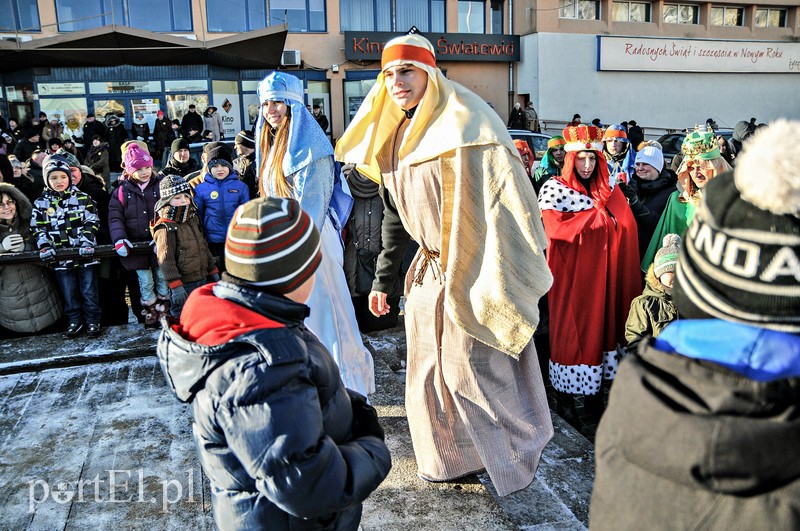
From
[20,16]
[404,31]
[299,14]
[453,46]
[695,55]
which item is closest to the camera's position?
[20,16]

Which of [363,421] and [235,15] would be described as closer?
[363,421]

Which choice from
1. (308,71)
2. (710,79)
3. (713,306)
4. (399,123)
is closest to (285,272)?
(713,306)

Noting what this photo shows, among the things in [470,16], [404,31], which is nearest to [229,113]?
[404,31]

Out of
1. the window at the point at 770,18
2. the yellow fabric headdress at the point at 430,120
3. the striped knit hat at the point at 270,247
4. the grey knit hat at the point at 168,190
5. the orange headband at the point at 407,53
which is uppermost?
the window at the point at 770,18

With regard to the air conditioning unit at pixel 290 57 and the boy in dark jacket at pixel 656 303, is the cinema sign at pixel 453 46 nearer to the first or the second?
the air conditioning unit at pixel 290 57

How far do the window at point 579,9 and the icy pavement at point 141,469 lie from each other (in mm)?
23973

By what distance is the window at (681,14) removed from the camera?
89.3ft

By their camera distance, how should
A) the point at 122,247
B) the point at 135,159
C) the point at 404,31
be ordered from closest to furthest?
the point at 122,247
the point at 135,159
the point at 404,31

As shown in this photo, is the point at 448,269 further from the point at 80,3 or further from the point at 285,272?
the point at 80,3

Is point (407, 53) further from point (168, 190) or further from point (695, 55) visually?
point (695, 55)

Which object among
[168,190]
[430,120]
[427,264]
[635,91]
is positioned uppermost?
[635,91]

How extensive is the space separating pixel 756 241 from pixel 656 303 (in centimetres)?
282

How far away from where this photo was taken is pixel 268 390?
1.53 meters

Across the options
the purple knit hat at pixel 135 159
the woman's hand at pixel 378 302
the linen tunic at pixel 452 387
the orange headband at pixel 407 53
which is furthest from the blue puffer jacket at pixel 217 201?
the orange headband at pixel 407 53
